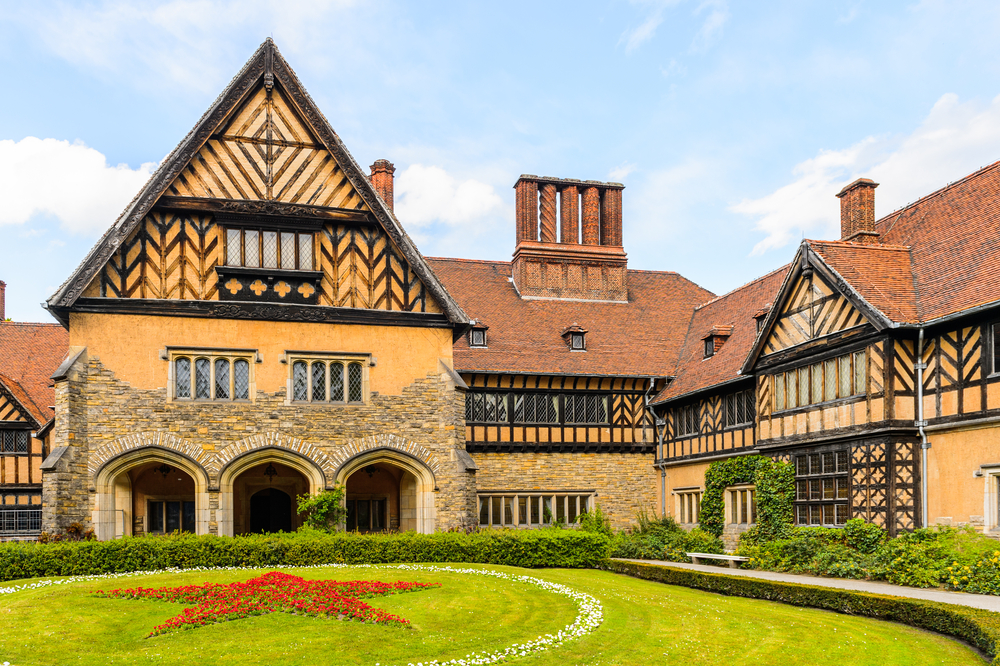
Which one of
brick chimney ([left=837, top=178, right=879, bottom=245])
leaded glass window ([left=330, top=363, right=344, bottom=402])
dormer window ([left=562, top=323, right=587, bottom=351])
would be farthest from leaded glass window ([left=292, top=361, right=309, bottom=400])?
brick chimney ([left=837, top=178, right=879, bottom=245])

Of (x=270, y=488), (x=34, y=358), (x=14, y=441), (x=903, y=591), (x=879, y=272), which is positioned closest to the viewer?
(x=903, y=591)

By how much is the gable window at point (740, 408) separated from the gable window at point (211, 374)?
Answer: 44.6 ft

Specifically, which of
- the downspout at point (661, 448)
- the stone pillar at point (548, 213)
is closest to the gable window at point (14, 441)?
the stone pillar at point (548, 213)

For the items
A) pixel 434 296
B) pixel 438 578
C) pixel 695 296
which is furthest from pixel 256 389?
pixel 695 296

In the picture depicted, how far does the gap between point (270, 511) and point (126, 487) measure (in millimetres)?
4262

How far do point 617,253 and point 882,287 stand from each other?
50.9ft

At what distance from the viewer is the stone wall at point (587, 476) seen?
1209 inches

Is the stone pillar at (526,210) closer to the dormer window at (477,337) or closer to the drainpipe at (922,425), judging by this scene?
the dormer window at (477,337)

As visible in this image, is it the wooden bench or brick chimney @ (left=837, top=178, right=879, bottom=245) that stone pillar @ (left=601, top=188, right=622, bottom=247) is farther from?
the wooden bench

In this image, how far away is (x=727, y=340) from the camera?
30.1 m

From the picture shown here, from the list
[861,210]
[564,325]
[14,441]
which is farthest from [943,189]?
[14,441]

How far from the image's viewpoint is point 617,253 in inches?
1404

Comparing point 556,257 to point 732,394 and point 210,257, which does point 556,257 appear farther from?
point 210,257

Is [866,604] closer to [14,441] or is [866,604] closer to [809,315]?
[809,315]
